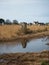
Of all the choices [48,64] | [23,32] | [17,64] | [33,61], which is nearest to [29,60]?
[33,61]

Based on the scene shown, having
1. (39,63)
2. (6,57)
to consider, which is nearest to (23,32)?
(6,57)

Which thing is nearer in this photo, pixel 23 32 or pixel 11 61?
pixel 11 61

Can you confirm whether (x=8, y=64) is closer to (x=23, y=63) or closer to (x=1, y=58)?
(x=23, y=63)

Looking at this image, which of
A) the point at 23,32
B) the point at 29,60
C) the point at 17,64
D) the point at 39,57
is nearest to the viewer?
the point at 17,64

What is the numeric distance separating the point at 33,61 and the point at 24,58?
2.63ft

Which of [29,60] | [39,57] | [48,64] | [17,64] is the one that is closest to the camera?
[48,64]

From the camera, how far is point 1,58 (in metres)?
13.6

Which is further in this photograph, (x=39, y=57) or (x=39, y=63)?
(x=39, y=57)

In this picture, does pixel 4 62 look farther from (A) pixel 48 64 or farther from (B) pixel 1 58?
(A) pixel 48 64

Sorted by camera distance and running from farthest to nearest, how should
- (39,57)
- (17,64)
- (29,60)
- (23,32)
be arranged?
(23,32) → (39,57) → (29,60) → (17,64)

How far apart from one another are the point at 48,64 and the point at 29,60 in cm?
192

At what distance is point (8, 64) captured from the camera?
1195 cm

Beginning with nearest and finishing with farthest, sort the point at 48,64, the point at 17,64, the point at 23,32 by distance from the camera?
the point at 48,64, the point at 17,64, the point at 23,32

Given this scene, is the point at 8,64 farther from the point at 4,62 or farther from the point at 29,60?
the point at 29,60
